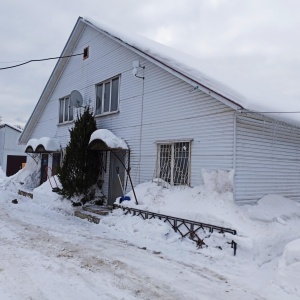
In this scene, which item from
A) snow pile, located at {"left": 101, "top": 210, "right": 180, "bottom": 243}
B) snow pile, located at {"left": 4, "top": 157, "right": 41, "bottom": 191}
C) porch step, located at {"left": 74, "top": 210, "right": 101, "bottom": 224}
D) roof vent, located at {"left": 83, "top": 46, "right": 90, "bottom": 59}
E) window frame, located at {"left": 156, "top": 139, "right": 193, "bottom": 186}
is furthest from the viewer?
snow pile, located at {"left": 4, "top": 157, "right": 41, "bottom": 191}

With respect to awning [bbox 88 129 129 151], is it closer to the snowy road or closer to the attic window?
the snowy road

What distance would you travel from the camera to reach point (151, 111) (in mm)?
10344

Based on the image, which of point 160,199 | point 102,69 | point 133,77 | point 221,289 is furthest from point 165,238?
point 102,69

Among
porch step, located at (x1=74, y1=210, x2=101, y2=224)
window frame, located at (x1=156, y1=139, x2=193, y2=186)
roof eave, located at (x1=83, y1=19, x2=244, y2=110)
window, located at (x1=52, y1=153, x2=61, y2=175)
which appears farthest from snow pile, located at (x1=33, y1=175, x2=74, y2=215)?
roof eave, located at (x1=83, y1=19, x2=244, y2=110)

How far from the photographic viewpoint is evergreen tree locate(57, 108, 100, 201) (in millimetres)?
11656

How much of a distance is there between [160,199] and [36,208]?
5.83 meters

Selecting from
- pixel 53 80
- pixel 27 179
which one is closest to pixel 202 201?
pixel 53 80

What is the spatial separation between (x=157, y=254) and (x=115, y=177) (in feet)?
19.0

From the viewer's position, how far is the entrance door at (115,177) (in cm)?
1159

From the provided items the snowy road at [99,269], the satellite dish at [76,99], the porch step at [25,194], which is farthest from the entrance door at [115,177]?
the porch step at [25,194]

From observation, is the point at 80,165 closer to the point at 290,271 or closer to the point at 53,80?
the point at 53,80

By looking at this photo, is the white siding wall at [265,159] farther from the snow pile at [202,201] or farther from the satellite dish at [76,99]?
the satellite dish at [76,99]

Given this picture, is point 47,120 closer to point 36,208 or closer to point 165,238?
point 36,208

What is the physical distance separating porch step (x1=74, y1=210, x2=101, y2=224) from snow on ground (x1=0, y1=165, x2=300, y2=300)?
242 mm
